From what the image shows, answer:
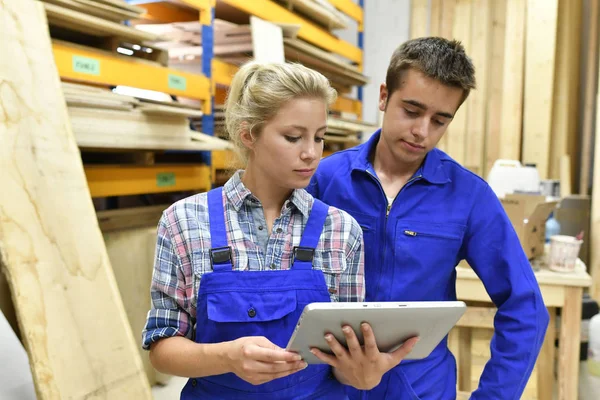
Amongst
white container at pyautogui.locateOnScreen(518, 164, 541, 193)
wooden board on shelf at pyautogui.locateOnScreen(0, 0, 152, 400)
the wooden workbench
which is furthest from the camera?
white container at pyautogui.locateOnScreen(518, 164, 541, 193)

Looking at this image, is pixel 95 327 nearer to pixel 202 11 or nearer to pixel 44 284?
pixel 44 284

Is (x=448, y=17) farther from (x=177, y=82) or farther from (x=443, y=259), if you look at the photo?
(x=443, y=259)

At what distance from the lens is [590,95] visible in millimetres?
4172

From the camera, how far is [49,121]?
1.79m

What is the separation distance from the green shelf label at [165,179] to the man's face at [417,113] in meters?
1.51

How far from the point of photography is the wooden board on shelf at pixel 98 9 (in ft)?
6.50

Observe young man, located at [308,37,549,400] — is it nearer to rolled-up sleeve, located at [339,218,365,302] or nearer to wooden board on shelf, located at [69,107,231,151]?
rolled-up sleeve, located at [339,218,365,302]

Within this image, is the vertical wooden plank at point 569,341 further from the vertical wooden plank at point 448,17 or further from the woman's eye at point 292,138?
the vertical wooden plank at point 448,17

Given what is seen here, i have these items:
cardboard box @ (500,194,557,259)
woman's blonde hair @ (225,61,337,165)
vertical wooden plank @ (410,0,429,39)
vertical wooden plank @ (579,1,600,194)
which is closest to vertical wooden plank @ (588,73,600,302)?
vertical wooden plank @ (579,1,600,194)

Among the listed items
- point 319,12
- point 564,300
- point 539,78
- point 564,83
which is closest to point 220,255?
point 564,300

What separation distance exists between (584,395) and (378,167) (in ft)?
7.05

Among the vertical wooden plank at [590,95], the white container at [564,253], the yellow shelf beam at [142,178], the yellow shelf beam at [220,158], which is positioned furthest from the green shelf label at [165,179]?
the vertical wooden plank at [590,95]

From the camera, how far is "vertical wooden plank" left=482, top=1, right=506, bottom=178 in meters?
4.58

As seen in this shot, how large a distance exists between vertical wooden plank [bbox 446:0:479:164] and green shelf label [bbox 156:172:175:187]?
2991 millimetres
